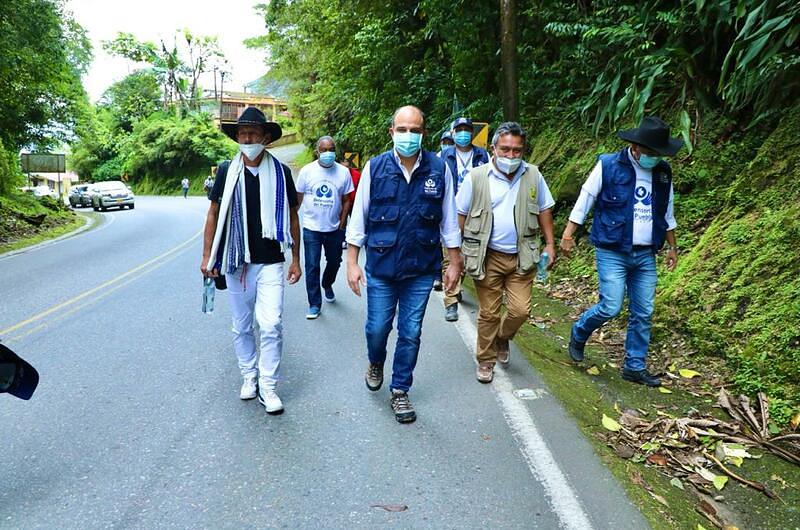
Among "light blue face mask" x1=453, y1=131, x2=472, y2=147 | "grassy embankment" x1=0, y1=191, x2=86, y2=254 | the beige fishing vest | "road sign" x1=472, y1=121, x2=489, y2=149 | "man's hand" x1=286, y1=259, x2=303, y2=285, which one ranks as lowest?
"grassy embankment" x1=0, y1=191, x2=86, y2=254

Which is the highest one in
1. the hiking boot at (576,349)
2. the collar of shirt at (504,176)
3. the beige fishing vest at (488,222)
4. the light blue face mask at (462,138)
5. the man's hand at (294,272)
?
the light blue face mask at (462,138)

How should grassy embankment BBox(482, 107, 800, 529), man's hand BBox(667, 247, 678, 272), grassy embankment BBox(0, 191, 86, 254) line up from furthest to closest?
1. grassy embankment BBox(0, 191, 86, 254)
2. man's hand BBox(667, 247, 678, 272)
3. grassy embankment BBox(482, 107, 800, 529)

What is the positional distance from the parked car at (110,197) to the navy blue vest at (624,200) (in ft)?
102

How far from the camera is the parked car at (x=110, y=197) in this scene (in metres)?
31.4

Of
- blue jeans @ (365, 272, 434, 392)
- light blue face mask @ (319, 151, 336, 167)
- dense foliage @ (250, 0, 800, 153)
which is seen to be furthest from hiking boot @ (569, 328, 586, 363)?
light blue face mask @ (319, 151, 336, 167)

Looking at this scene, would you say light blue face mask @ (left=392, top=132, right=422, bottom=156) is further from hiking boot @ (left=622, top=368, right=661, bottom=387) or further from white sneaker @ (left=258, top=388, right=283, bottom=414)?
hiking boot @ (left=622, top=368, right=661, bottom=387)

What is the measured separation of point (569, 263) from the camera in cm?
842

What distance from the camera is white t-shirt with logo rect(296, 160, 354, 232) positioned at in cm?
675

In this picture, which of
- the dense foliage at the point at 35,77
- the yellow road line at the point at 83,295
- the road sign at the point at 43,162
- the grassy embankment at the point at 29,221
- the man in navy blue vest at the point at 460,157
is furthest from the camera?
the road sign at the point at 43,162

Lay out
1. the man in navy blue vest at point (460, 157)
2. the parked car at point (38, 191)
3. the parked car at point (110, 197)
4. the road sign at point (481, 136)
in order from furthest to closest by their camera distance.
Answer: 1. the parked car at point (110, 197)
2. the parked car at point (38, 191)
3. the road sign at point (481, 136)
4. the man in navy blue vest at point (460, 157)

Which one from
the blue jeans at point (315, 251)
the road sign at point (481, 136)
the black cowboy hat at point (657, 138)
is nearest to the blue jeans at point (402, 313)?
the black cowboy hat at point (657, 138)

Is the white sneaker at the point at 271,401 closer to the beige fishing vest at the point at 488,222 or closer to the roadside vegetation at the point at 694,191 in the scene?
the beige fishing vest at the point at 488,222

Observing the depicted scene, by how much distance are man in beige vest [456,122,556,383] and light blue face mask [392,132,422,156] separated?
0.87 meters

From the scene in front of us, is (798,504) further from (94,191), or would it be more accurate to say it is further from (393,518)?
(94,191)
